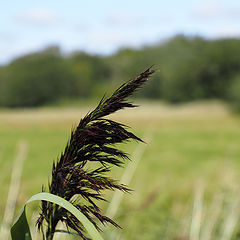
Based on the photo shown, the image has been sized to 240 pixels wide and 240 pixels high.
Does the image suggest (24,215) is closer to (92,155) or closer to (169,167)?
(92,155)

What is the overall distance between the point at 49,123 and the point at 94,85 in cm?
1667

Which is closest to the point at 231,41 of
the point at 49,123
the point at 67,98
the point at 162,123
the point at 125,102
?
the point at 162,123

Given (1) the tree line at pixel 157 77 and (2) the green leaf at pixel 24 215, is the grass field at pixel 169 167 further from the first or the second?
(1) the tree line at pixel 157 77

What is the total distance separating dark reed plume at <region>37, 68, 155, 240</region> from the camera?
0.61 m

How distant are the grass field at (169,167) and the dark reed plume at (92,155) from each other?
0.07 m

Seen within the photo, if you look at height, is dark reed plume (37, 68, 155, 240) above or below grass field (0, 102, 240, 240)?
above

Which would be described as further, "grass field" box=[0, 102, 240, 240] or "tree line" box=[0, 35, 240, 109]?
"tree line" box=[0, 35, 240, 109]

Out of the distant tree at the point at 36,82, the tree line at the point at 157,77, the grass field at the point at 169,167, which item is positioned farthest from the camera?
the distant tree at the point at 36,82

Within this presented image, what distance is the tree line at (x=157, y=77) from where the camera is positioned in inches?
1708

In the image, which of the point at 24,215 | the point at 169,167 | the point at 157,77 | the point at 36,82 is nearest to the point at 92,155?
the point at 24,215

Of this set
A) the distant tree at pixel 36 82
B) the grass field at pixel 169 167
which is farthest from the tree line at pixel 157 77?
the grass field at pixel 169 167

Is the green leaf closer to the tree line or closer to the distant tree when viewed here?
the tree line

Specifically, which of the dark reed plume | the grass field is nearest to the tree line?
the grass field

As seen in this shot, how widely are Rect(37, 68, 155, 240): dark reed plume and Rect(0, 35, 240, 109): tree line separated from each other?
40.3m
